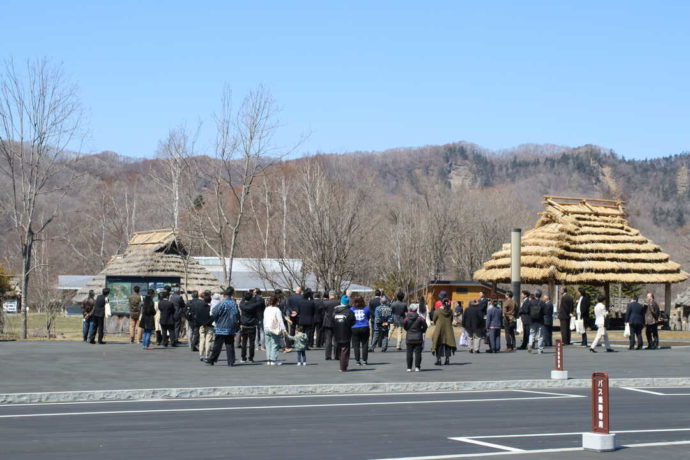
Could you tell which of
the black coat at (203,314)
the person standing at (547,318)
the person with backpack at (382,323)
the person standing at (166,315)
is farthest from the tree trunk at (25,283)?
the person standing at (547,318)

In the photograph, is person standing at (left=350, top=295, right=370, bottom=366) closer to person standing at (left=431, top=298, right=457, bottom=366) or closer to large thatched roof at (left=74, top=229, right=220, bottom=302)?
person standing at (left=431, top=298, right=457, bottom=366)

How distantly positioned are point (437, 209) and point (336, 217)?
104ft

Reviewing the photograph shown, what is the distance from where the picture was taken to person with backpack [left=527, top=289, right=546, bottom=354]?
1067 inches

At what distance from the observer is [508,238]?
7500 cm

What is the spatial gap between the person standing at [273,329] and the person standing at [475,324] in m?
6.87

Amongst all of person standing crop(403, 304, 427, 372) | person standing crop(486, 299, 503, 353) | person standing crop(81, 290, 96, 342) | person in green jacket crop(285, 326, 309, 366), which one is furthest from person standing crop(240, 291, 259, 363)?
person standing crop(486, 299, 503, 353)

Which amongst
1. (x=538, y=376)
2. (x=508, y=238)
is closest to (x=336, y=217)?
(x=538, y=376)

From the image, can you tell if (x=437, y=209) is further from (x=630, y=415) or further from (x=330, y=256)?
(x=630, y=415)

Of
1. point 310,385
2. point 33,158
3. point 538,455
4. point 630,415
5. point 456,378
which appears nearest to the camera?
point 538,455

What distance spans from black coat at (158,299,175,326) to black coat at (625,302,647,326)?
43.3 feet

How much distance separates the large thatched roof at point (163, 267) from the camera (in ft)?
143

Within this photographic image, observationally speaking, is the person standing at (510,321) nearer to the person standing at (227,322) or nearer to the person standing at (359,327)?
the person standing at (359,327)

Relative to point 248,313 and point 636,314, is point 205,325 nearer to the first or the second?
point 248,313

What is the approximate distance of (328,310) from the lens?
2473 cm
